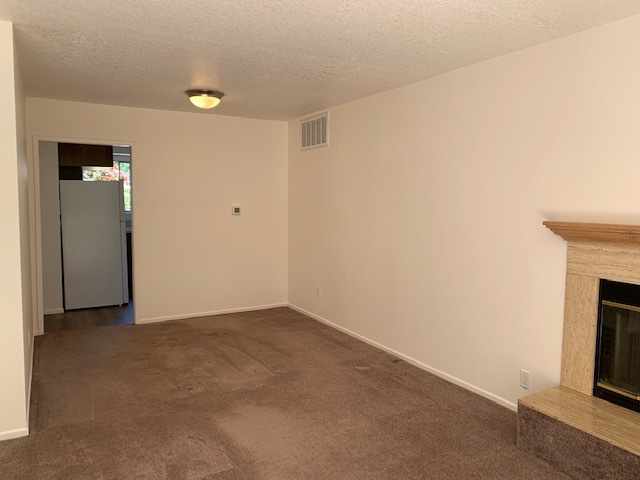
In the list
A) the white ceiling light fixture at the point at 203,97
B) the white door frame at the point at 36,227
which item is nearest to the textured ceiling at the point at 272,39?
the white ceiling light fixture at the point at 203,97

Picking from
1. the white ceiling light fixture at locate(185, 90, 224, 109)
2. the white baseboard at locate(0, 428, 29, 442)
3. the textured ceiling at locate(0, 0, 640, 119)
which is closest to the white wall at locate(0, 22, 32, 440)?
the white baseboard at locate(0, 428, 29, 442)

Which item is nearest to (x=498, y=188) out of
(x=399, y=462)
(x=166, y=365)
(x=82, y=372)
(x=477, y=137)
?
(x=477, y=137)

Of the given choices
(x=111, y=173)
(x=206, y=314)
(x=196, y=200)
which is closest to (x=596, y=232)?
(x=196, y=200)

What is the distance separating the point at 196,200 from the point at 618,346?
4432mm

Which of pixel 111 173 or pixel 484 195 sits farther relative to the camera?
pixel 111 173

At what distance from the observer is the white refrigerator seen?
6.17 m

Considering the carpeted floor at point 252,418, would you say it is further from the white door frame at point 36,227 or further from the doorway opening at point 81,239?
the doorway opening at point 81,239

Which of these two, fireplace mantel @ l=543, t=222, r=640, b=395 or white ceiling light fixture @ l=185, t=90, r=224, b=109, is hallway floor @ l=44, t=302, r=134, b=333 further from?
fireplace mantel @ l=543, t=222, r=640, b=395

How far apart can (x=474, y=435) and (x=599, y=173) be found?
5.54ft

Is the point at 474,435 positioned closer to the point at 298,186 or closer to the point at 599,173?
the point at 599,173

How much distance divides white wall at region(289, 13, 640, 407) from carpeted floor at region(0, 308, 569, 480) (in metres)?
0.41

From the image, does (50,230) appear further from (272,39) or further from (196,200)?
(272,39)

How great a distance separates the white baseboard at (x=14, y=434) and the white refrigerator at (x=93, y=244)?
3717mm

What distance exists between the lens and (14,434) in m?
2.82
